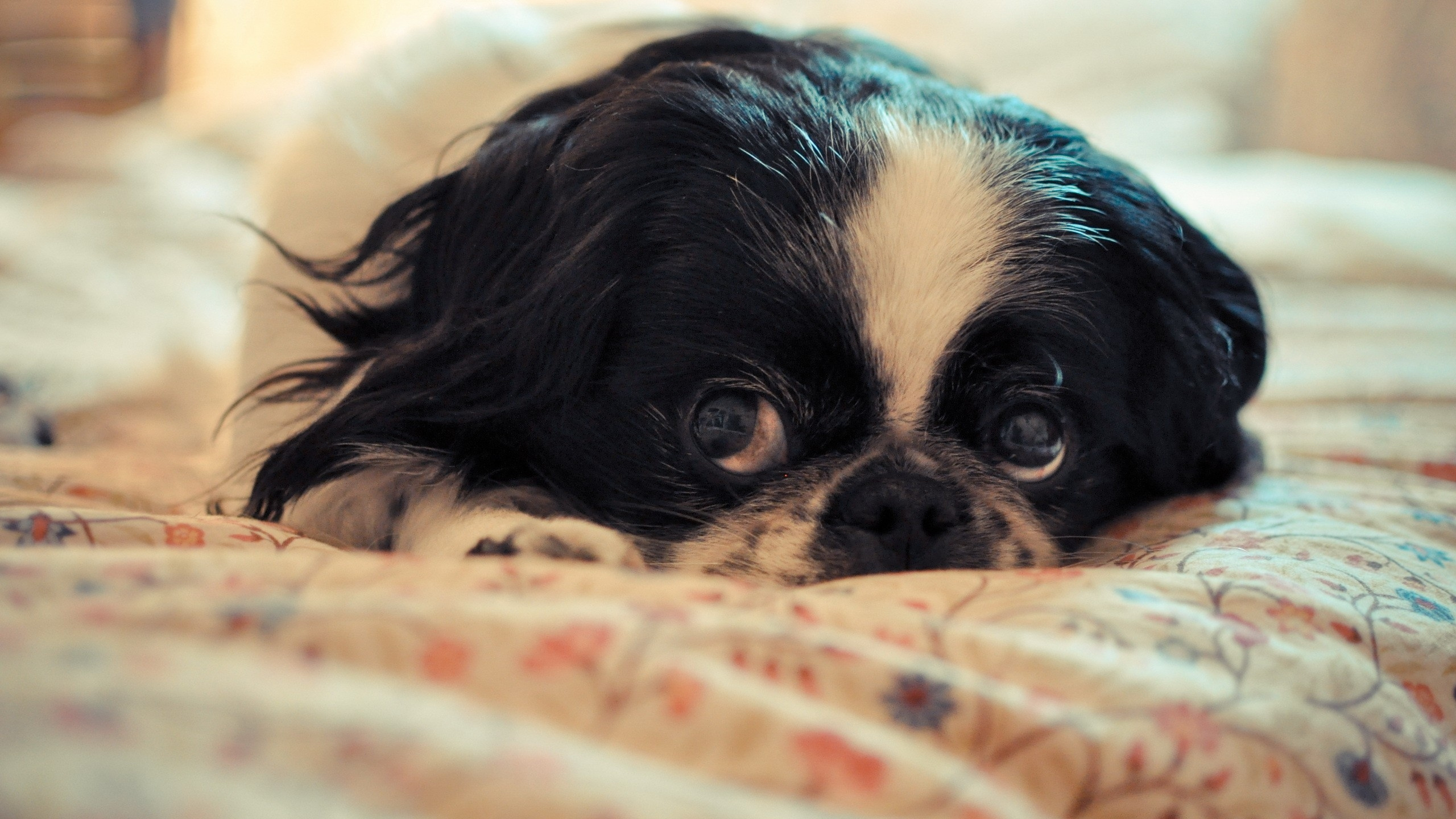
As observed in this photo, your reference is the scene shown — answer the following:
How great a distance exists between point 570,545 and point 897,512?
0.52 m

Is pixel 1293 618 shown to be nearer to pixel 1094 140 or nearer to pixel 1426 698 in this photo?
pixel 1426 698

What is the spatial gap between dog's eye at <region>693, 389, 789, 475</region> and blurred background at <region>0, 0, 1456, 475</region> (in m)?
1.55

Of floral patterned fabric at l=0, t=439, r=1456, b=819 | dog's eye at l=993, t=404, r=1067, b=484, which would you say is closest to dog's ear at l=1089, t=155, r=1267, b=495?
dog's eye at l=993, t=404, r=1067, b=484

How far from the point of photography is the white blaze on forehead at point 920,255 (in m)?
1.59

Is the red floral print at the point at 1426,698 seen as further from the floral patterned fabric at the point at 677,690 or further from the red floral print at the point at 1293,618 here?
the red floral print at the point at 1293,618

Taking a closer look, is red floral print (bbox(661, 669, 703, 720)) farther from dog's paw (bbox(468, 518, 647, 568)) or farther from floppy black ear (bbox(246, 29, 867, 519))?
floppy black ear (bbox(246, 29, 867, 519))

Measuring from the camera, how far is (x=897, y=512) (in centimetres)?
157

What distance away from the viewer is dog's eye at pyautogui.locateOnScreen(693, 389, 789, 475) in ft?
5.24

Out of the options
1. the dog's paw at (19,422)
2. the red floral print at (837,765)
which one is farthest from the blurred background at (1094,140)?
the red floral print at (837,765)

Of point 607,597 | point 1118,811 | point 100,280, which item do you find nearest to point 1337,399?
point 1118,811

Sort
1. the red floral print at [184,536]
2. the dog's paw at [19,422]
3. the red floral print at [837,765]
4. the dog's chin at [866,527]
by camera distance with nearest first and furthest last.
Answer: the red floral print at [837,765] < the red floral print at [184,536] < the dog's chin at [866,527] < the dog's paw at [19,422]

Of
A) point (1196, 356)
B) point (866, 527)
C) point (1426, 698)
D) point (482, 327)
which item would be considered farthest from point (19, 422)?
point (1426, 698)

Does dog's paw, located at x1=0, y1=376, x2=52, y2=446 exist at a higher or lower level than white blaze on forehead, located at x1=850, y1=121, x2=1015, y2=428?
lower

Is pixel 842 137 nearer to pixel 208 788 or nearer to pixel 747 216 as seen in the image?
pixel 747 216
